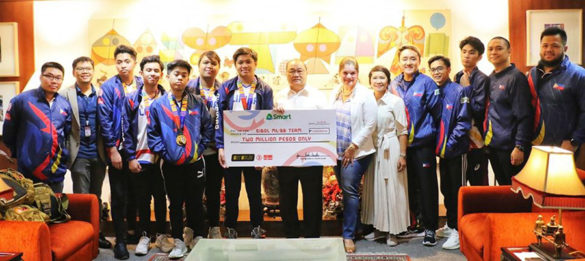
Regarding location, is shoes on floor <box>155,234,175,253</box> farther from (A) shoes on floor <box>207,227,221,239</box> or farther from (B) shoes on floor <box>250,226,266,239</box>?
(B) shoes on floor <box>250,226,266,239</box>

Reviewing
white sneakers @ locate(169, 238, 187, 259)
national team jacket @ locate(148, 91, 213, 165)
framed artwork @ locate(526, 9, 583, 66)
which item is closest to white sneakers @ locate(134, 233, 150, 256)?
white sneakers @ locate(169, 238, 187, 259)

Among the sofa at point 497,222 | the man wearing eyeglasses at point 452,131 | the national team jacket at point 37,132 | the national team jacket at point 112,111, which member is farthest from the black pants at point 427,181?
the national team jacket at point 37,132

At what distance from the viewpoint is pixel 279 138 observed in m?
3.90

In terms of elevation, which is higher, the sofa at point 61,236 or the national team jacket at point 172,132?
the national team jacket at point 172,132

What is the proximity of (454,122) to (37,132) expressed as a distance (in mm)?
3401

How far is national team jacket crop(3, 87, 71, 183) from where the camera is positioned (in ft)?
12.3

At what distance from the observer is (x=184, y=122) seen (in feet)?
12.2

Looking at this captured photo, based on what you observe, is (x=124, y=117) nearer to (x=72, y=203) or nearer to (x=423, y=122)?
(x=72, y=203)

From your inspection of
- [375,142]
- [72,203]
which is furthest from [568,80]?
[72,203]

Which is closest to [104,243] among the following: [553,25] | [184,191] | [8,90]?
[184,191]

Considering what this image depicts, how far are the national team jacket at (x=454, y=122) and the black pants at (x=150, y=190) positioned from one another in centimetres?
238

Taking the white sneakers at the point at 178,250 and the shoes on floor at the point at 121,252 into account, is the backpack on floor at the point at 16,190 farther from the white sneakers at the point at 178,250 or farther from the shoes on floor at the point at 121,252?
the white sneakers at the point at 178,250

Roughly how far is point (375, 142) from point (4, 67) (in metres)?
4.14

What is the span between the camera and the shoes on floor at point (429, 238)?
4.08 metres
